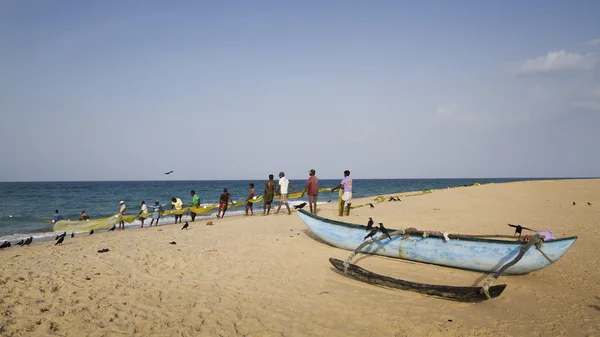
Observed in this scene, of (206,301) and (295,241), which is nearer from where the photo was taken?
(206,301)

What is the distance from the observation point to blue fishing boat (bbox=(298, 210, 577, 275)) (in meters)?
7.04

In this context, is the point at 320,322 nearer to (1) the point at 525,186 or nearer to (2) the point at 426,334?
(2) the point at 426,334

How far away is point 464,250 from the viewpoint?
301 inches

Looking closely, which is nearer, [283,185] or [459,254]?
[459,254]

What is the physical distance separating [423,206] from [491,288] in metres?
13.8

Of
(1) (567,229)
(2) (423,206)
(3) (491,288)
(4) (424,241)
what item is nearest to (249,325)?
(3) (491,288)

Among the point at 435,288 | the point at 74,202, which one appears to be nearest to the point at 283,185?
the point at 435,288

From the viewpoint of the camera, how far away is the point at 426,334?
5055 mm

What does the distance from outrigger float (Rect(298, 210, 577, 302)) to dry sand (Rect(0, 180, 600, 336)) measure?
19cm

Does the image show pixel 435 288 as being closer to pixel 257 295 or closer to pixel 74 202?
pixel 257 295

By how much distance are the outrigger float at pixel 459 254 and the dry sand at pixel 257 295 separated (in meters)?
0.19

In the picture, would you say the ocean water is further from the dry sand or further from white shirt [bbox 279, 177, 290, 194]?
the dry sand

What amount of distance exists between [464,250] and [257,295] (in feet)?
14.7

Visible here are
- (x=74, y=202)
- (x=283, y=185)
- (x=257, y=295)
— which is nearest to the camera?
(x=257, y=295)
